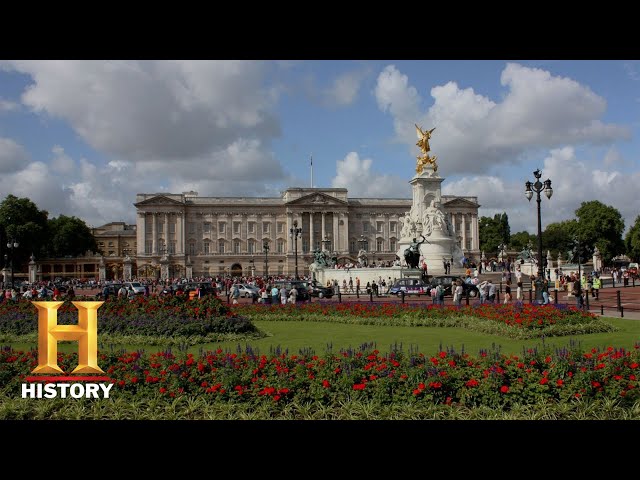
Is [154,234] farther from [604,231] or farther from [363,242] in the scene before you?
[604,231]

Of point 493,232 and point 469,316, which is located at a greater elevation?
point 493,232

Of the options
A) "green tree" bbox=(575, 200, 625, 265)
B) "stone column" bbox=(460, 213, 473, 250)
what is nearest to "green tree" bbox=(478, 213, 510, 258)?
"stone column" bbox=(460, 213, 473, 250)

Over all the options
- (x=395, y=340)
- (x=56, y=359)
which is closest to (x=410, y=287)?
(x=395, y=340)

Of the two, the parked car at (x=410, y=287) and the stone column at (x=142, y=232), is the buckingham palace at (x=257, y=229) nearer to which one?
the stone column at (x=142, y=232)

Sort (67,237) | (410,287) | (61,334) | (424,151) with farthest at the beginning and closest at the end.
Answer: (67,237) < (424,151) < (410,287) < (61,334)

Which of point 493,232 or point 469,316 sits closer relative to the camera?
point 469,316

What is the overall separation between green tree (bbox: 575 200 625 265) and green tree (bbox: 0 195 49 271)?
8085 centimetres

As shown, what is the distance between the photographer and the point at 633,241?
95.2 metres

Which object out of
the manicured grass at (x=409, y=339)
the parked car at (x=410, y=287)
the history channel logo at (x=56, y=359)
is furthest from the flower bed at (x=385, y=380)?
the parked car at (x=410, y=287)

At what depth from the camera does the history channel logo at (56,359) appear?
7.68 metres

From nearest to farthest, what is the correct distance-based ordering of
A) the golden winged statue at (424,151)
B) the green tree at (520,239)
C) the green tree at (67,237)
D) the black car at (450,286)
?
the black car at (450,286), the golden winged statue at (424,151), the green tree at (67,237), the green tree at (520,239)

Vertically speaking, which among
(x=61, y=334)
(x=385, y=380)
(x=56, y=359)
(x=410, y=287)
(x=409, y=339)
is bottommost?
(x=409, y=339)

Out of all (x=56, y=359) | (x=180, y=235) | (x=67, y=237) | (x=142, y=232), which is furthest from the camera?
(x=180, y=235)

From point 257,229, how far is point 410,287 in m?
74.9
